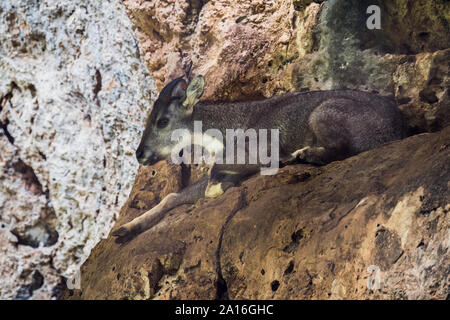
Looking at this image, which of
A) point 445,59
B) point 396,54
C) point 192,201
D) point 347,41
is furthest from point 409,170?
point 192,201

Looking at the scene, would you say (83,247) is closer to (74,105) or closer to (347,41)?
(74,105)

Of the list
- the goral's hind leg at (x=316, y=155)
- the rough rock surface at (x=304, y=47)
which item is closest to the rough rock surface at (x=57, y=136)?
the rough rock surface at (x=304, y=47)

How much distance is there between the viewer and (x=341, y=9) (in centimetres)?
321

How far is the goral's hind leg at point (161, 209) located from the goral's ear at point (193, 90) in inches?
23.1

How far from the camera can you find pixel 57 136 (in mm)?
4672

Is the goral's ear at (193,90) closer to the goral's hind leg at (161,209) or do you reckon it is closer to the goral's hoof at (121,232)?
the goral's hind leg at (161,209)

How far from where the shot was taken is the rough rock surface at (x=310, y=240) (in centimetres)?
189

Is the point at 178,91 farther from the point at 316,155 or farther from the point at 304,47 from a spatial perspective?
the point at 316,155

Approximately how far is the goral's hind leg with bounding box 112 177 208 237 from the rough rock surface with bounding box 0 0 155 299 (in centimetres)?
122

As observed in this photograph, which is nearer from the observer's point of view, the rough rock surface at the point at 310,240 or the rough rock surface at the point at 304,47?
the rough rock surface at the point at 310,240

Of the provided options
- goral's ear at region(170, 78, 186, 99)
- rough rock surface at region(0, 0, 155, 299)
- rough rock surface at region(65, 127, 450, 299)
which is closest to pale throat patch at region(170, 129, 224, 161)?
goral's ear at region(170, 78, 186, 99)

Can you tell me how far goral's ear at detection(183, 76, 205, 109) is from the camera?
336 centimetres

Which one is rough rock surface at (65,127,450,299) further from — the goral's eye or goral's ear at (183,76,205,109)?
goral's ear at (183,76,205,109)

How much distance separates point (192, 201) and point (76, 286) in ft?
3.26
